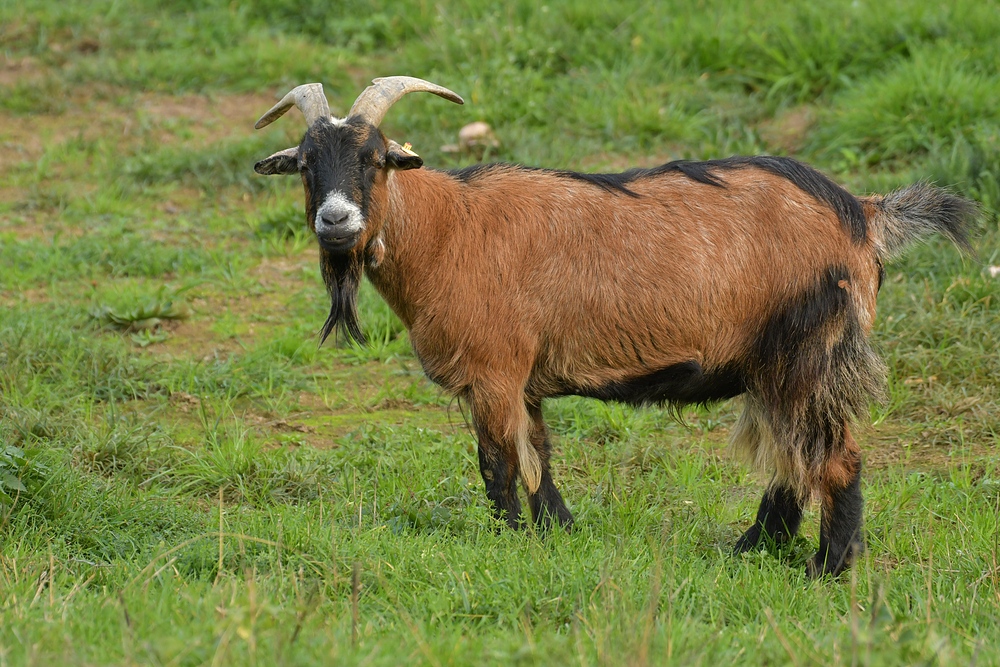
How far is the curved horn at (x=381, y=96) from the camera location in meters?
4.72

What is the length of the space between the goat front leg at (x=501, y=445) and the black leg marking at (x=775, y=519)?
985 millimetres

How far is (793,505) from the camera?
5.04m

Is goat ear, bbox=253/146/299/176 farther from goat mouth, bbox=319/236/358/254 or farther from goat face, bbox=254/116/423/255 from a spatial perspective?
goat mouth, bbox=319/236/358/254

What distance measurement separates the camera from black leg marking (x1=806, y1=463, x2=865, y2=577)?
4.85 metres

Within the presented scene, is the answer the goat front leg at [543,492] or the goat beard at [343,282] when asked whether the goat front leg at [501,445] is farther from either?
the goat beard at [343,282]

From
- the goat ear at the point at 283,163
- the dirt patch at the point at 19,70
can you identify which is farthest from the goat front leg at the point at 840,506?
the dirt patch at the point at 19,70

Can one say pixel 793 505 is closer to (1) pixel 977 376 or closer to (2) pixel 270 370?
(1) pixel 977 376

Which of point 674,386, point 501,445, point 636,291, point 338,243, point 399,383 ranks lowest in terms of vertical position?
point 399,383

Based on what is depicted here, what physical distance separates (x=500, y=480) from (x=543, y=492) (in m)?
0.32

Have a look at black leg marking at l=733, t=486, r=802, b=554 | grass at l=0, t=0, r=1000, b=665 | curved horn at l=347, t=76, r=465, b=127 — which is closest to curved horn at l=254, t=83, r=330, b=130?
curved horn at l=347, t=76, r=465, b=127

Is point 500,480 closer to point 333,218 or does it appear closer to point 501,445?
point 501,445

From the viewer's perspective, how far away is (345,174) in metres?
4.54

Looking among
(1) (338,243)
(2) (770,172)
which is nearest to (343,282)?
(1) (338,243)

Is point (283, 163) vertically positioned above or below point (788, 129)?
above
